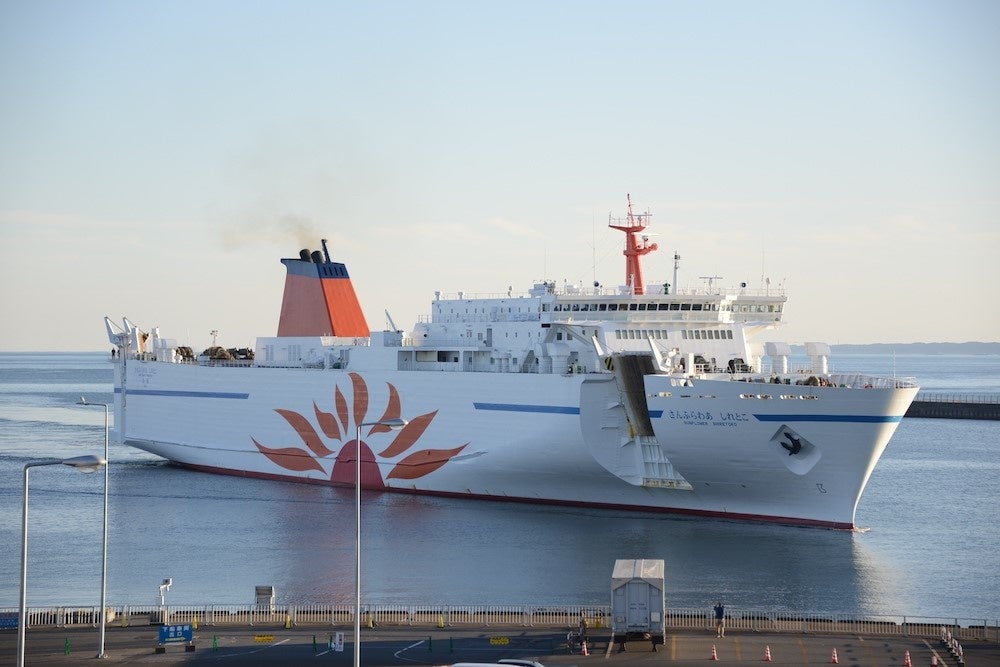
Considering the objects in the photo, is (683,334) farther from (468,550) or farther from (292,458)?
(292,458)

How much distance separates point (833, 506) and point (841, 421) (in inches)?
104

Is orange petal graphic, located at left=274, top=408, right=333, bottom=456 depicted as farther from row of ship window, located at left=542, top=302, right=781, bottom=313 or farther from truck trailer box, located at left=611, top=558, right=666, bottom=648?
truck trailer box, located at left=611, top=558, right=666, bottom=648

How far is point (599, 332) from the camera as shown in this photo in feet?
122

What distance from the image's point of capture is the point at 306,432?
4409 cm

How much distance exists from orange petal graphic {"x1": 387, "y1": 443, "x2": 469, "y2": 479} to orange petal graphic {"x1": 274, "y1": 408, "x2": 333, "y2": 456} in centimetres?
309

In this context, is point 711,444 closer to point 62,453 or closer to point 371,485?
point 371,485

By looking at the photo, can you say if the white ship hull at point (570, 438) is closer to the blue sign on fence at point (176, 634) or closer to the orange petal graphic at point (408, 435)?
the orange petal graphic at point (408, 435)

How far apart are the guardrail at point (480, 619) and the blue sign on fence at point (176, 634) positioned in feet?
6.33

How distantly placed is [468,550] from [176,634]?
11.5 meters

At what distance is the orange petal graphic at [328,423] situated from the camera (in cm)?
4312

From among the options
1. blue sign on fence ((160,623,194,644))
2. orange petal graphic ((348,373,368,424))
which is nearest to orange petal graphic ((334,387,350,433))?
orange petal graphic ((348,373,368,424))

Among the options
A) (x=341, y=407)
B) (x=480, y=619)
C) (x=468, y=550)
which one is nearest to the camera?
(x=480, y=619)

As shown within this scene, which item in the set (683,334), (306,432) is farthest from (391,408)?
(683,334)

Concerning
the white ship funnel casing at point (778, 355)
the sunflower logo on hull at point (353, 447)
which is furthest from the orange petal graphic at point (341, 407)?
the white ship funnel casing at point (778, 355)
